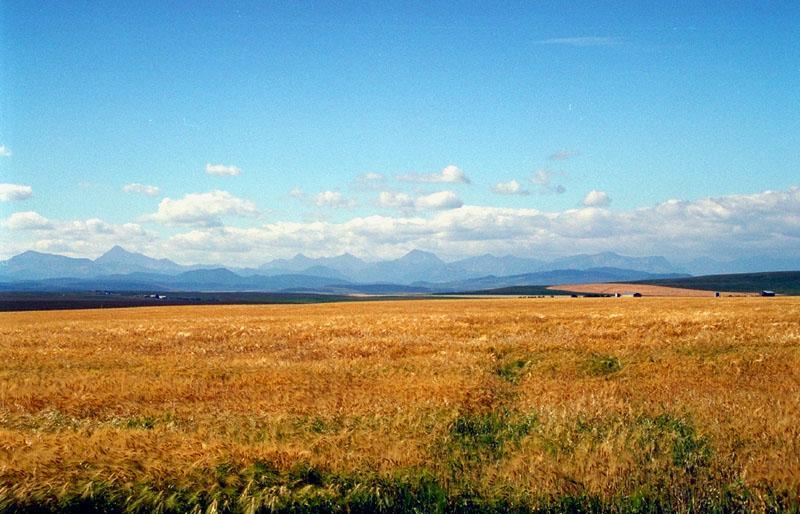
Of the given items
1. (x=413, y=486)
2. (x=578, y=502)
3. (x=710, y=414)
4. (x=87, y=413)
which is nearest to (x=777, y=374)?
(x=710, y=414)

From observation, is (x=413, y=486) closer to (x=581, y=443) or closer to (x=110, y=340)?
(x=581, y=443)

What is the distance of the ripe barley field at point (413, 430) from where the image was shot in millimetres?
8703

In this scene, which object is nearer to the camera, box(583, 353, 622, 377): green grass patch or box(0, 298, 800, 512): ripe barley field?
box(0, 298, 800, 512): ripe barley field

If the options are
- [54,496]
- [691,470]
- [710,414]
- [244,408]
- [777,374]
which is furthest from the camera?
[777,374]

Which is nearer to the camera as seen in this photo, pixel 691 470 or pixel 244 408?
pixel 691 470

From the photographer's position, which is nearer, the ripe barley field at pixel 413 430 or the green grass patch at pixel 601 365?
the ripe barley field at pixel 413 430

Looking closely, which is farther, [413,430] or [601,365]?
[601,365]

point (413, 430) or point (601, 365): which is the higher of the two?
point (413, 430)

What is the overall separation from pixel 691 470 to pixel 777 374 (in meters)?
12.2

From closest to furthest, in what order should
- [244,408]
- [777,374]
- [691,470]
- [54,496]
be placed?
[54,496]
[691,470]
[244,408]
[777,374]

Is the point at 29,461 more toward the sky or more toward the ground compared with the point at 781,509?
more toward the sky

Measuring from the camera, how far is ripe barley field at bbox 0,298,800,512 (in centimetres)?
870

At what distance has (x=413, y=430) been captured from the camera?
12.5 metres

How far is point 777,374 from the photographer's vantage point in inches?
788
